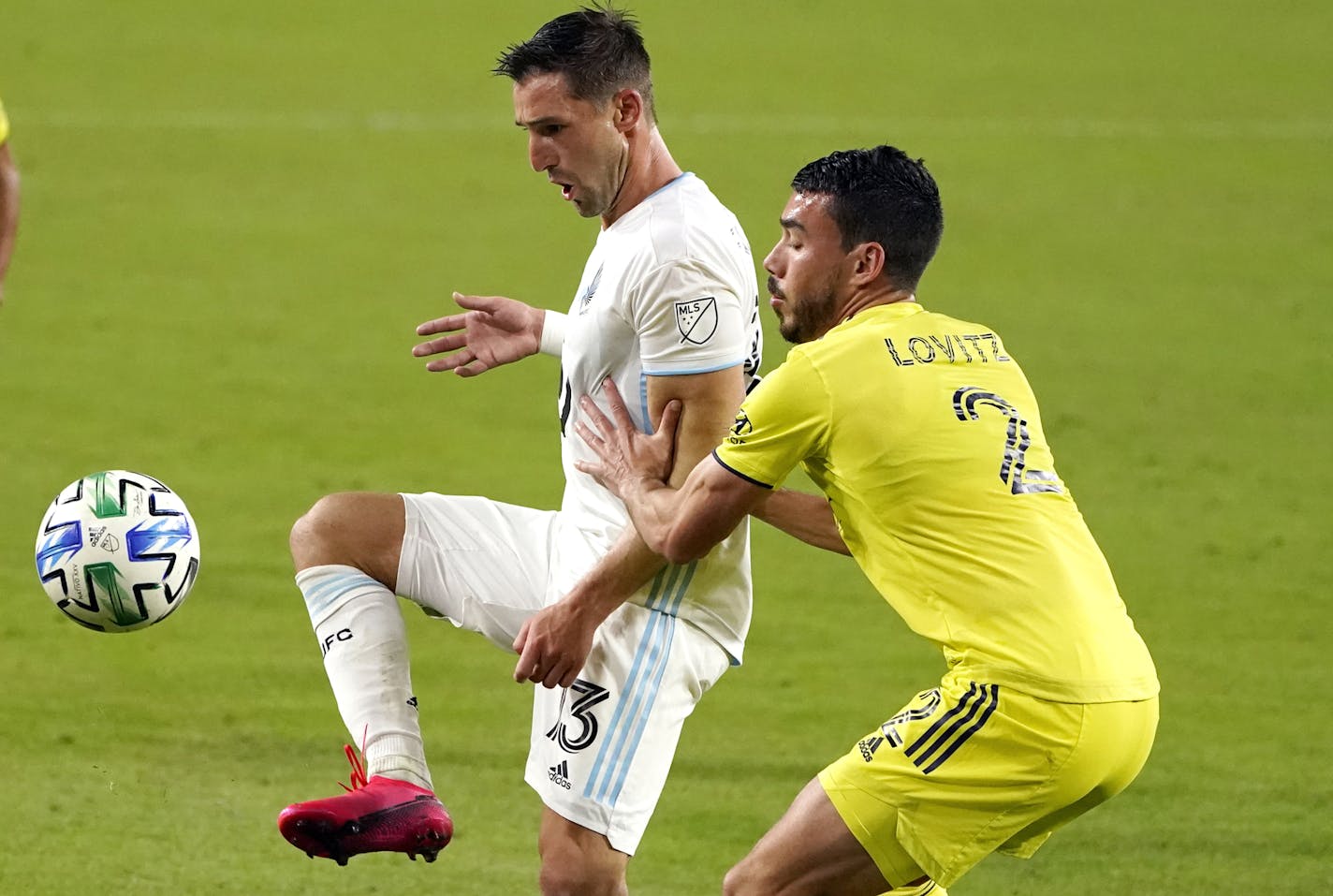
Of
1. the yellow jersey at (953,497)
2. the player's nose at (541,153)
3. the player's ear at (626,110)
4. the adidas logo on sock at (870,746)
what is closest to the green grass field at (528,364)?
the adidas logo on sock at (870,746)

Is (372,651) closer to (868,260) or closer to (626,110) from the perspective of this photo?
(626,110)

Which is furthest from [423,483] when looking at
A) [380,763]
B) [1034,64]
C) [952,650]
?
[1034,64]

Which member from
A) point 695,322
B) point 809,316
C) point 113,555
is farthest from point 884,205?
point 113,555

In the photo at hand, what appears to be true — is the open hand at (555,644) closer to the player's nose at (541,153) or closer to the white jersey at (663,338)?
the white jersey at (663,338)

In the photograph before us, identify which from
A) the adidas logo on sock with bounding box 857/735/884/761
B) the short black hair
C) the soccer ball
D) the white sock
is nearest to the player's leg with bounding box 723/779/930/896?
the adidas logo on sock with bounding box 857/735/884/761

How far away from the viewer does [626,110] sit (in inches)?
197

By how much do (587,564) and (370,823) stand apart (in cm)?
86

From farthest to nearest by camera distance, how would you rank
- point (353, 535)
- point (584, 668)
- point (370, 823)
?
point (353, 535)
point (584, 668)
point (370, 823)

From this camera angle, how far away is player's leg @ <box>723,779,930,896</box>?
4.39m

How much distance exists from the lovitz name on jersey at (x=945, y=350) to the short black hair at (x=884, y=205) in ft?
0.66

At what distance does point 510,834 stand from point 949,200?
35.4 ft

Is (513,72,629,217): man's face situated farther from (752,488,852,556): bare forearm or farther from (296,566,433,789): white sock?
(296,566,433,789): white sock

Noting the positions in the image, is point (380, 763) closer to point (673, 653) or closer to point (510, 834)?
point (673, 653)

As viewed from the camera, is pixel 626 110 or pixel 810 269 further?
pixel 626 110
